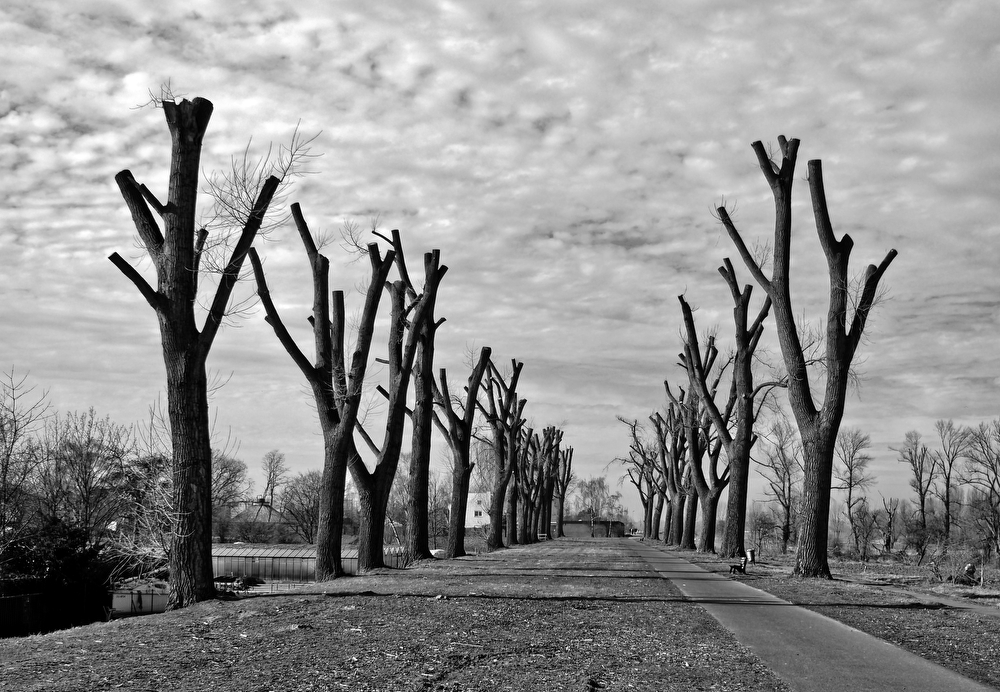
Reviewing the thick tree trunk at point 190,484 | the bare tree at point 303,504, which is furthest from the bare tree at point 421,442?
the bare tree at point 303,504

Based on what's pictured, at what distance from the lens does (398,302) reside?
69.1 ft

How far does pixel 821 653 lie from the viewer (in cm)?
891

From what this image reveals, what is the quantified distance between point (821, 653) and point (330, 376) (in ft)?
36.3

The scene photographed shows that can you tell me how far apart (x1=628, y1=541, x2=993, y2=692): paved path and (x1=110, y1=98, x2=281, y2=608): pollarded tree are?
7.20 meters

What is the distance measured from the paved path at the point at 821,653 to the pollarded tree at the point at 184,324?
7195 millimetres

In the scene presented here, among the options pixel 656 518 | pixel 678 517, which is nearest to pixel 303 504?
pixel 656 518

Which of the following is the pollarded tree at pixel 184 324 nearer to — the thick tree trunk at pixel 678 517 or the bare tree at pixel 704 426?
the bare tree at pixel 704 426

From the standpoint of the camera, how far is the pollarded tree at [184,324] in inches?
439

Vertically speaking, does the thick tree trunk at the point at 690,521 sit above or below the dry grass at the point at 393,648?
below

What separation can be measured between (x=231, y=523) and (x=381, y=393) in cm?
5529

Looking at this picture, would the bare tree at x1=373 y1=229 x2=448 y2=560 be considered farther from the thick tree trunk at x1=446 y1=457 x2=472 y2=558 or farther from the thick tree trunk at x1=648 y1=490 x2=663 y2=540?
the thick tree trunk at x1=648 y1=490 x2=663 y2=540

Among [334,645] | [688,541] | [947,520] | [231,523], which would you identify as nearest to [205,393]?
[334,645]

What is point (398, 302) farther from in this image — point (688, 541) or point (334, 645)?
point (688, 541)

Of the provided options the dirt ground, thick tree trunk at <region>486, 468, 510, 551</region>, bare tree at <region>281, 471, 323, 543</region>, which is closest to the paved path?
the dirt ground
